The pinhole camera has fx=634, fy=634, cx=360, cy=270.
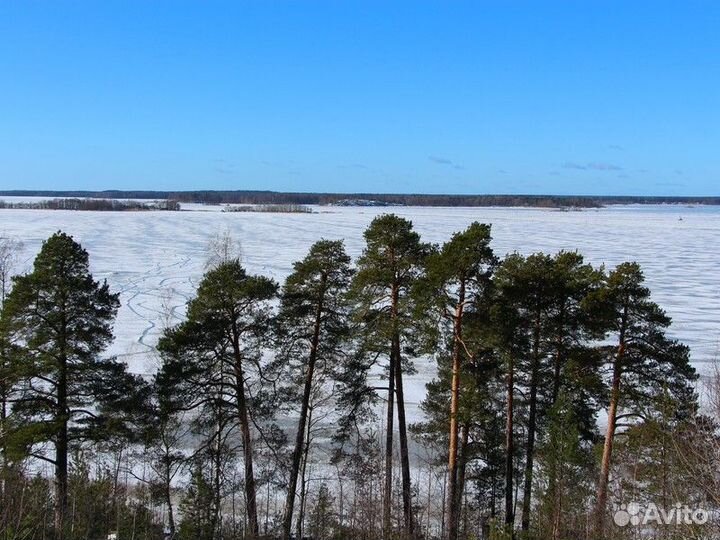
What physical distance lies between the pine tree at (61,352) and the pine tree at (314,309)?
362 cm

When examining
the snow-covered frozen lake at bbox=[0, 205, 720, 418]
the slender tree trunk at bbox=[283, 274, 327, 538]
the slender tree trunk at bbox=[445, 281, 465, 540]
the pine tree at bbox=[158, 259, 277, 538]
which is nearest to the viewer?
the slender tree trunk at bbox=[445, 281, 465, 540]

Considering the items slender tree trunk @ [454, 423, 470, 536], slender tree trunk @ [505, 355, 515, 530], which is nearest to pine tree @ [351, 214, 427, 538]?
slender tree trunk @ [454, 423, 470, 536]

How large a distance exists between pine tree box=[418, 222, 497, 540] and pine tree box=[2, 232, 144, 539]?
6757 millimetres

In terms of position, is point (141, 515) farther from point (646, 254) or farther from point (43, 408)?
point (646, 254)

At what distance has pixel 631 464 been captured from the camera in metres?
13.6

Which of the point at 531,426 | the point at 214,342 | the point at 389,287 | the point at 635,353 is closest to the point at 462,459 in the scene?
the point at 531,426

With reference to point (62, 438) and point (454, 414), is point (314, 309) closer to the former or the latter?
point (454, 414)

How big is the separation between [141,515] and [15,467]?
276 cm

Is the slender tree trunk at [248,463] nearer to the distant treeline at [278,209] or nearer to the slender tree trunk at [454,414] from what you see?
the slender tree trunk at [454,414]

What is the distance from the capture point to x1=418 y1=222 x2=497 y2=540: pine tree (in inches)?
503

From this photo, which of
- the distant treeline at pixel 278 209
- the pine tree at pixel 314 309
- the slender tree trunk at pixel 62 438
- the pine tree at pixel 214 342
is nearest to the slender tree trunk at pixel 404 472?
the pine tree at pixel 314 309

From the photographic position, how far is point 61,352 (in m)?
12.9

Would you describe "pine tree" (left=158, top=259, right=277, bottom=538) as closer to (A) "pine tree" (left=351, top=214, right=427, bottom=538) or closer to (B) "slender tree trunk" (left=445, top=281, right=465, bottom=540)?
(A) "pine tree" (left=351, top=214, right=427, bottom=538)

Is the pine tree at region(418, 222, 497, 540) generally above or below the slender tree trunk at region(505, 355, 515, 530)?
above
